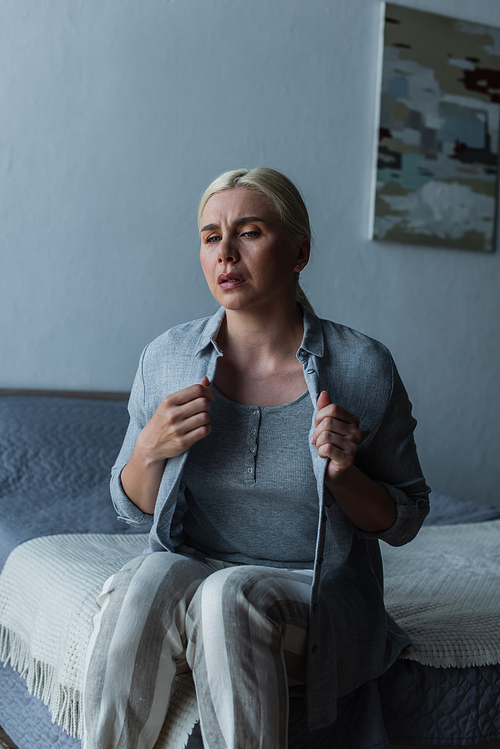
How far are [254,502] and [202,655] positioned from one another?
0.27m

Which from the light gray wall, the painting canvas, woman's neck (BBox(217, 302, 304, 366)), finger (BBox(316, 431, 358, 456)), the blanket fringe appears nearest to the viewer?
finger (BBox(316, 431, 358, 456))

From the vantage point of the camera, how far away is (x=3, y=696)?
4.61ft

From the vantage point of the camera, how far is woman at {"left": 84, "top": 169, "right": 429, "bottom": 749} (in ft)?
2.86

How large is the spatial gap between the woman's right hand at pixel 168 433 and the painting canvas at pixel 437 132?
5.77 ft

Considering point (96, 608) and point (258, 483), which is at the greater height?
point (258, 483)

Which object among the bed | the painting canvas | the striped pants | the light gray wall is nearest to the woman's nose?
the striped pants

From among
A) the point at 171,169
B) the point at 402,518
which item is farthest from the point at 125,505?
the point at 171,169

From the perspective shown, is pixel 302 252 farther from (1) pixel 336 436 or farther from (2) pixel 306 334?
(1) pixel 336 436

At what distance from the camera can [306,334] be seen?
1.15 meters

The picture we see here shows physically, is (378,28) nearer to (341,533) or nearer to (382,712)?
(341,533)

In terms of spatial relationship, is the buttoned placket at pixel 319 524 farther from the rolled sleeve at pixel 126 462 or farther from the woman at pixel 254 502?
the rolled sleeve at pixel 126 462

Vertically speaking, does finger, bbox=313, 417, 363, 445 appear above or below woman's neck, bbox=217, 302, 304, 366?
below

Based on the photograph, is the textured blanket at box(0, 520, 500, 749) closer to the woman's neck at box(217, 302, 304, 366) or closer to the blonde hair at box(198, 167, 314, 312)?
the woman's neck at box(217, 302, 304, 366)

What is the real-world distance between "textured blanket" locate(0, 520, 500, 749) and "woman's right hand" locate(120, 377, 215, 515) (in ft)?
0.76
